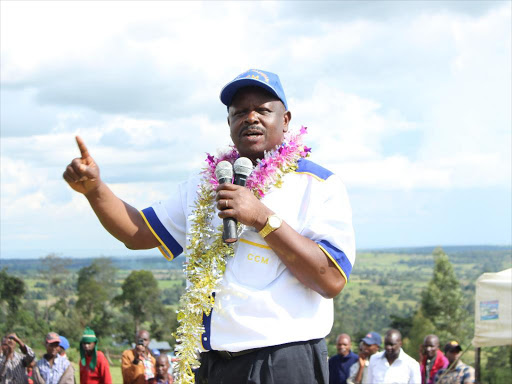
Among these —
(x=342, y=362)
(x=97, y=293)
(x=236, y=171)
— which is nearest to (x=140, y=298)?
(x=97, y=293)

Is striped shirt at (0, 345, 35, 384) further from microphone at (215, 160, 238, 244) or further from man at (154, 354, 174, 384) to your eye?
microphone at (215, 160, 238, 244)

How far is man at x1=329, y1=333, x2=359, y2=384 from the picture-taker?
10.6m

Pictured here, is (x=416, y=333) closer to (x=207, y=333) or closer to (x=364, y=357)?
(x=364, y=357)

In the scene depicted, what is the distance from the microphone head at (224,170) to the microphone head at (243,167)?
0.03 metres

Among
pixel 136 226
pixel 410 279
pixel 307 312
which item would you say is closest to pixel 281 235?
pixel 307 312

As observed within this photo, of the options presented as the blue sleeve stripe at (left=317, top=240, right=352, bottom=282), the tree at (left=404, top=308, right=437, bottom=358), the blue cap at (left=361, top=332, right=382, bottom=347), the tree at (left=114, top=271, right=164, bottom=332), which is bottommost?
the tree at (left=404, top=308, right=437, bottom=358)

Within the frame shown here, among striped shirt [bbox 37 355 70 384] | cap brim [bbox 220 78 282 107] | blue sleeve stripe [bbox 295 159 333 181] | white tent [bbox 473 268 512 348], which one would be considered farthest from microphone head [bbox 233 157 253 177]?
white tent [bbox 473 268 512 348]

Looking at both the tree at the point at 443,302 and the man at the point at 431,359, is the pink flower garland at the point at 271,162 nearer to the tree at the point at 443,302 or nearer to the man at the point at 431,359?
the man at the point at 431,359

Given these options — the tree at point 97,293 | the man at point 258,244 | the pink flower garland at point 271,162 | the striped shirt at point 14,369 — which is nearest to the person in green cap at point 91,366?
the striped shirt at point 14,369

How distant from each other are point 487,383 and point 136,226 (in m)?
20.5

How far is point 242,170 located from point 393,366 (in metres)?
7.46

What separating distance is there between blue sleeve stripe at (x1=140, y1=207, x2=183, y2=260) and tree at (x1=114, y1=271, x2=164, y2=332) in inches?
1680

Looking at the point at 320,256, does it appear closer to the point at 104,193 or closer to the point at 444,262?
the point at 104,193

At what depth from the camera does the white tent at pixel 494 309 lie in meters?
11.7
